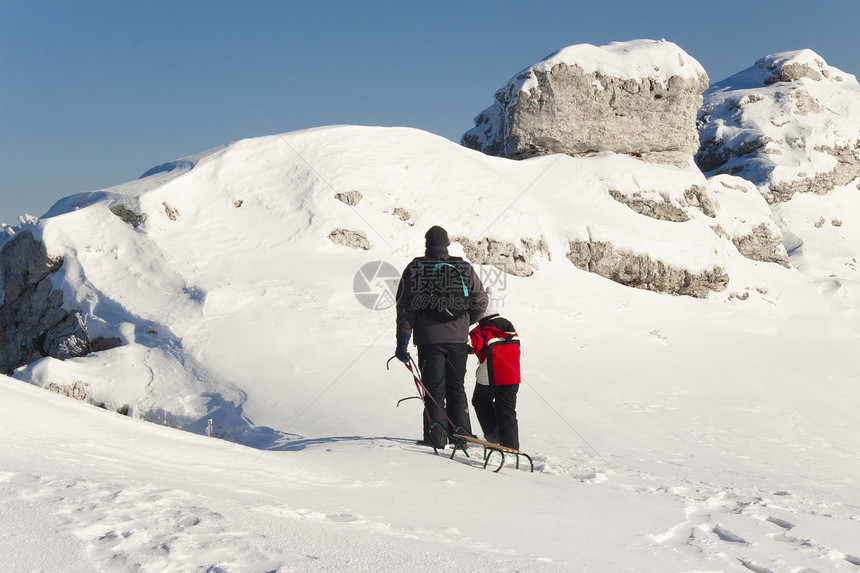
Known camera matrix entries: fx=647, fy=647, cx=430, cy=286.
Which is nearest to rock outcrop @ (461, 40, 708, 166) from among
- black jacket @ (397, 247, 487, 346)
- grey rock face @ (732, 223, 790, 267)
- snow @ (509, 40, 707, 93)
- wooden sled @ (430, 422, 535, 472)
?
snow @ (509, 40, 707, 93)

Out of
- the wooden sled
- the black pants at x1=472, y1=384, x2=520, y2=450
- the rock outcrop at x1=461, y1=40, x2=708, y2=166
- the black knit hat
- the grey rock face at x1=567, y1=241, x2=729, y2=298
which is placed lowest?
the wooden sled

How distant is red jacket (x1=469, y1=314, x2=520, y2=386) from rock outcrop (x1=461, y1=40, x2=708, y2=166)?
1512 cm

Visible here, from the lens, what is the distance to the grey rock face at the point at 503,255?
14531 millimetres

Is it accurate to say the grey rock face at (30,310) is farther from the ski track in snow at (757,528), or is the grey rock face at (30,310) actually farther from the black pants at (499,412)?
the ski track in snow at (757,528)

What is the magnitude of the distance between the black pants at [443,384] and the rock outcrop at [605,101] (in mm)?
15248

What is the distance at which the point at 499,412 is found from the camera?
19.1 ft

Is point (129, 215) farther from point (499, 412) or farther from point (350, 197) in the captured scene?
point (499, 412)

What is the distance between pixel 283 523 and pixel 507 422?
3197mm

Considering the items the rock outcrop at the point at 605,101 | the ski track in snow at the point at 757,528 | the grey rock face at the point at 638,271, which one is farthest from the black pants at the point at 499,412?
the rock outcrop at the point at 605,101

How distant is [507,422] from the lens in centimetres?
576

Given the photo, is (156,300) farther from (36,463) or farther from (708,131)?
(708,131)

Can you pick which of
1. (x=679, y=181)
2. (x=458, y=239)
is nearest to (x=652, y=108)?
(x=679, y=181)

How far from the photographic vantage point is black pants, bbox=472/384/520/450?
5.75 metres

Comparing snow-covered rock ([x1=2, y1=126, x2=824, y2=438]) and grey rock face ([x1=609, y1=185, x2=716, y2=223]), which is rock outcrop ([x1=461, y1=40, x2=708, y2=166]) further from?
grey rock face ([x1=609, y1=185, x2=716, y2=223])
